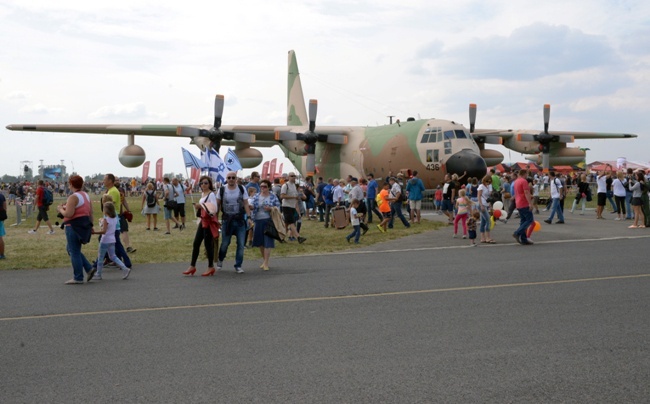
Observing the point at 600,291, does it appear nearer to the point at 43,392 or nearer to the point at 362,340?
the point at 362,340

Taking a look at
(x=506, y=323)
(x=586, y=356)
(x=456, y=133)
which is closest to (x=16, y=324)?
(x=506, y=323)

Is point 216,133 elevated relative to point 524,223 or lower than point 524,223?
elevated

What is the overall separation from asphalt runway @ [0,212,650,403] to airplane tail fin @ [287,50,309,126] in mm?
29777

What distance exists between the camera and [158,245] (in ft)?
53.1

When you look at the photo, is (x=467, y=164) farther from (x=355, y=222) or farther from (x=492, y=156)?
(x=492, y=156)

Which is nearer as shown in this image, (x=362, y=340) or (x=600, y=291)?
(x=362, y=340)

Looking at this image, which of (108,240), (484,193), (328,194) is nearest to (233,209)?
(108,240)

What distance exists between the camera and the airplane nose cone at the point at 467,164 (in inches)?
951

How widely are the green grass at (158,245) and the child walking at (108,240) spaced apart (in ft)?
6.15

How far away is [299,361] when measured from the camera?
547cm

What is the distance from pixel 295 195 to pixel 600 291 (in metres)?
9.51

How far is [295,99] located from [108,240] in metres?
30.7

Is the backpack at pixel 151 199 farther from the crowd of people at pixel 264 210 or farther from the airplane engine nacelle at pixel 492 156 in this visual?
the airplane engine nacelle at pixel 492 156

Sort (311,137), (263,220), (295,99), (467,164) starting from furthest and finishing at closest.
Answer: (295,99)
(311,137)
(467,164)
(263,220)
